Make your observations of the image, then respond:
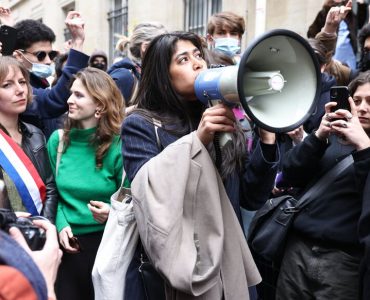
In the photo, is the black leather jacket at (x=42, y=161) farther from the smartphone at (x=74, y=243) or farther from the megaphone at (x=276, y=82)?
the megaphone at (x=276, y=82)

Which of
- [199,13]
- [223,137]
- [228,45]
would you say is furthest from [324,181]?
[199,13]

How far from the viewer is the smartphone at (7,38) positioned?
344 centimetres

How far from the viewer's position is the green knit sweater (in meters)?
2.71

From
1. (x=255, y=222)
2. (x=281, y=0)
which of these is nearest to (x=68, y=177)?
(x=255, y=222)

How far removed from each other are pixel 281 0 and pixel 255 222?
4940 millimetres

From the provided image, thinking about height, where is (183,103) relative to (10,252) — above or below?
above

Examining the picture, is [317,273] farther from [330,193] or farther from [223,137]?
[223,137]

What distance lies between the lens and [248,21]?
291 inches

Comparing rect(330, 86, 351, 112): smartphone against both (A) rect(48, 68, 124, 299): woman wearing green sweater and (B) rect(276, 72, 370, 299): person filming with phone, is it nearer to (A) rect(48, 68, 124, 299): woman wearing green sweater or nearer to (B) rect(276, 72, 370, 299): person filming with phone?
(B) rect(276, 72, 370, 299): person filming with phone

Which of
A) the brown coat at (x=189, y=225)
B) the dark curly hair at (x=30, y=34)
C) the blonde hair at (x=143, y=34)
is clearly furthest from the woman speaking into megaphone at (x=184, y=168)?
the dark curly hair at (x=30, y=34)

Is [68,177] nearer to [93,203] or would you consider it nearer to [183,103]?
[93,203]

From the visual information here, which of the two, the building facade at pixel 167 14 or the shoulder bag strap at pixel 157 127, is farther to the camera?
the building facade at pixel 167 14

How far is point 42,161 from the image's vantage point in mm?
2750

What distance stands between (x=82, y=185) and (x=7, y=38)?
1.45m
